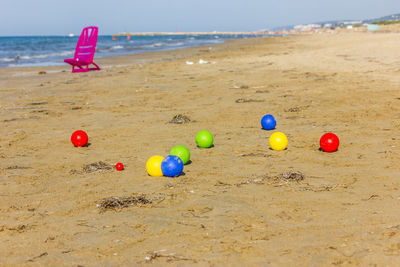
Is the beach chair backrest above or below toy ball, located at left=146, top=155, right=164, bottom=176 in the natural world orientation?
above

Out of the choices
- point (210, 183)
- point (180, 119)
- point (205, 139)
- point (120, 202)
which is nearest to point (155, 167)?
point (210, 183)

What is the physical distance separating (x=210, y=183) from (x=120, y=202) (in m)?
1.08

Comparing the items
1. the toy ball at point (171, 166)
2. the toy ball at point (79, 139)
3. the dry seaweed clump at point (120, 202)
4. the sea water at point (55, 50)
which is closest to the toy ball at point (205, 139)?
the toy ball at point (171, 166)

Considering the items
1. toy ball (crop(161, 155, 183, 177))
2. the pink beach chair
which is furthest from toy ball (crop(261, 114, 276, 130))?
the pink beach chair

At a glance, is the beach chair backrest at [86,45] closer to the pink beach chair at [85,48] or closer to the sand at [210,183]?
the pink beach chair at [85,48]

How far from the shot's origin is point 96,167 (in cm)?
525

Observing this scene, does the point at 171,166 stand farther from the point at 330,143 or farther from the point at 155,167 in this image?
the point at 330,143

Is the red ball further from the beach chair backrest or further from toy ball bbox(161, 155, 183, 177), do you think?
the beach chair backrest

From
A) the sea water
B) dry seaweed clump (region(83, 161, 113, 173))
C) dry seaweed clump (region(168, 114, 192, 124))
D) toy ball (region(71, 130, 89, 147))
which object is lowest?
dry seaweed clump (region(83, 161, 113, 173))

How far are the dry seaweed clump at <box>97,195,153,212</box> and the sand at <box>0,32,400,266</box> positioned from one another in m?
0.03

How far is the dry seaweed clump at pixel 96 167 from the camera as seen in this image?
5.17m

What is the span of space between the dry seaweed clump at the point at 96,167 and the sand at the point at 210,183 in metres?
0.05

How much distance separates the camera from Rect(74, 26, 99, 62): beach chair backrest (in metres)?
14.8

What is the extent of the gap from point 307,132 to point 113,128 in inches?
139
